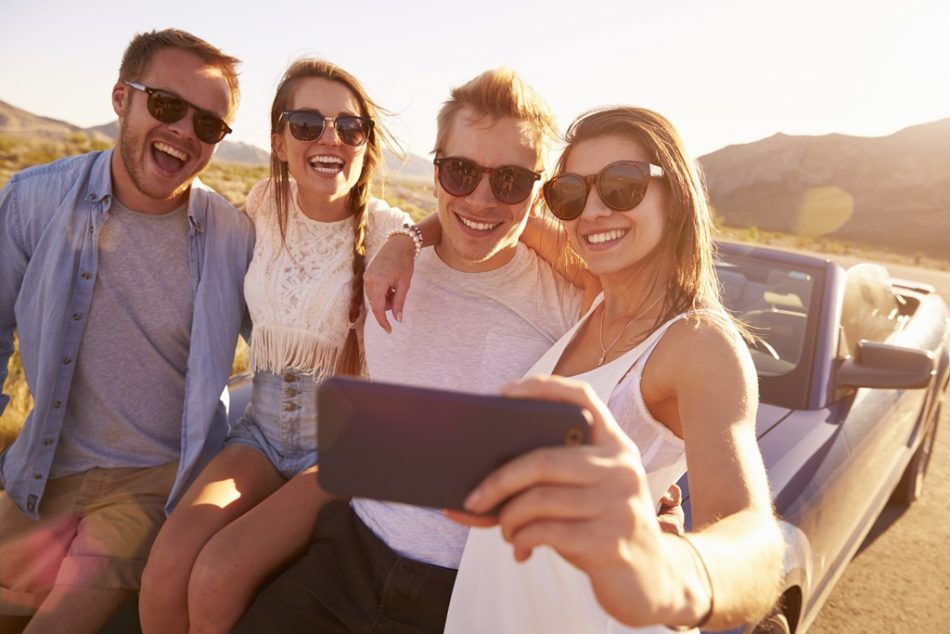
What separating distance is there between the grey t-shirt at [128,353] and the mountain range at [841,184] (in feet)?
196

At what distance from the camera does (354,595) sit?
159cm

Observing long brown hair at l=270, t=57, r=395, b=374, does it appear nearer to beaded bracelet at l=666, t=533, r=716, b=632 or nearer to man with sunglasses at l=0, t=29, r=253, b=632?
man with sunglasses at l=0, t=29, r=253, b=632

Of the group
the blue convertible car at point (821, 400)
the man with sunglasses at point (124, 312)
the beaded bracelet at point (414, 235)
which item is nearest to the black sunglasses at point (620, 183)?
the beaded bracelet at point (414, 235)

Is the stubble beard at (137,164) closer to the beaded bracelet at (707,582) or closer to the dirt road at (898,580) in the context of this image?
the beaded bracelet at (707,582)

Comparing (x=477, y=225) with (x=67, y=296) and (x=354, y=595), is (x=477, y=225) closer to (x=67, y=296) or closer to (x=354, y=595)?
(x=354, y=595)

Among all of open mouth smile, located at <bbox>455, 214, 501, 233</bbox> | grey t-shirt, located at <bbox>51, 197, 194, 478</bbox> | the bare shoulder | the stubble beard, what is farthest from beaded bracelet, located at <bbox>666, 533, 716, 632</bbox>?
the stubble beard

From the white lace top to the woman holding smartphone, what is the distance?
81 centimetres

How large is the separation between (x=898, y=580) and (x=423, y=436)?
12.1 ft

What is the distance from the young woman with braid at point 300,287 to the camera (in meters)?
1.83

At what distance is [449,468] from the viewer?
739 mm

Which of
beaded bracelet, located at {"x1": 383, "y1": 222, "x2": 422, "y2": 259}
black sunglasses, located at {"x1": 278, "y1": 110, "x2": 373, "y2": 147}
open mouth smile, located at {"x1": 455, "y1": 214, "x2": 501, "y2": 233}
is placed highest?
black sunglasses, located at {"x1": 278, "y1": 110, "x2": 373, "y2": 147}

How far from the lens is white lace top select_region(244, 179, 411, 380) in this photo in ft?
6.81

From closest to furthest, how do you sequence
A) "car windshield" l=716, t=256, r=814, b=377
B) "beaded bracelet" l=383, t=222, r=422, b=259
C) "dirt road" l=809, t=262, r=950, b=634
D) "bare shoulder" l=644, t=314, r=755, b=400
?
"bare shoulder" l=644, t=314, r=755, b=400, "beaded bracelet" l=383, t=222, r=422, b=259, "car windshield" l=716, t=256, r=814, b=377, "dirt road" l=809, t=262, r=950, b=634

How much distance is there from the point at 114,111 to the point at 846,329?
11.0 ft
